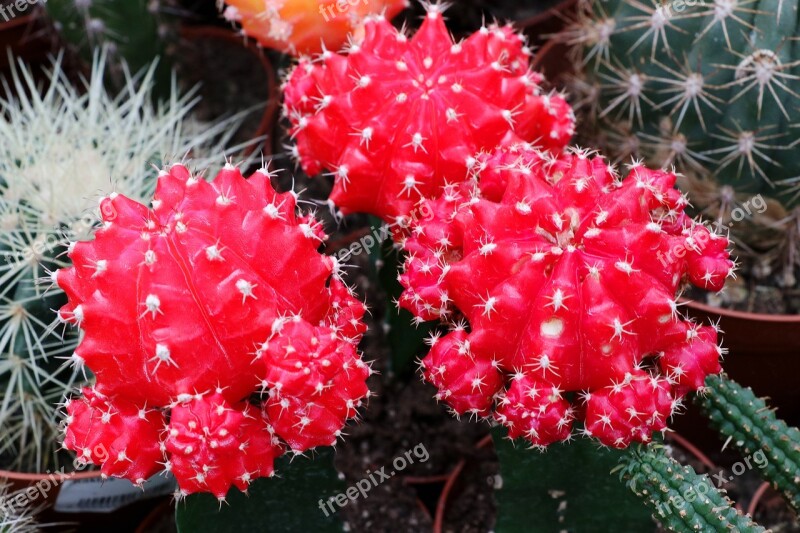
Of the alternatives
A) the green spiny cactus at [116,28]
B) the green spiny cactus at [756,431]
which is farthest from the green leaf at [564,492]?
the green spiny cactus at [116,28]

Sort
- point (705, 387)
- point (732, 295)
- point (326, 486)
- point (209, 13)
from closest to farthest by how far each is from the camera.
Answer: point (705, 387), point (326, 486), point (732, 295), point (209, 13)

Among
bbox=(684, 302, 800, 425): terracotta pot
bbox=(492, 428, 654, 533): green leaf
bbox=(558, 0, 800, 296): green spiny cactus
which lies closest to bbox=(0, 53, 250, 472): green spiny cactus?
bbox=(492, 428, 654, 533): green leaf

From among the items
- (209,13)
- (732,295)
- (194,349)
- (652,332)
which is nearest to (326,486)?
(194,349)

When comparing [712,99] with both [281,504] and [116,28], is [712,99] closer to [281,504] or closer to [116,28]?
[281,504]

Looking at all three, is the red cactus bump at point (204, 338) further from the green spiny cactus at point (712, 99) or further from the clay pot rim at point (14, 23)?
the clay pot rim at point (14, 23)

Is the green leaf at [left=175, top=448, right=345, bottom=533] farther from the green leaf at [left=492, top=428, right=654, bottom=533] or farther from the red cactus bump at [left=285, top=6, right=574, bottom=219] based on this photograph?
the red cactus bump at [left=285, top=6, right=574, bottom=219]

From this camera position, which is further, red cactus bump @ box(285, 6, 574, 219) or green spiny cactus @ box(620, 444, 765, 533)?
red cactus bump @ box(285, 6, 574, 219)

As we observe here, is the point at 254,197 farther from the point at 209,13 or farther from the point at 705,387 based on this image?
the point at 209,13
